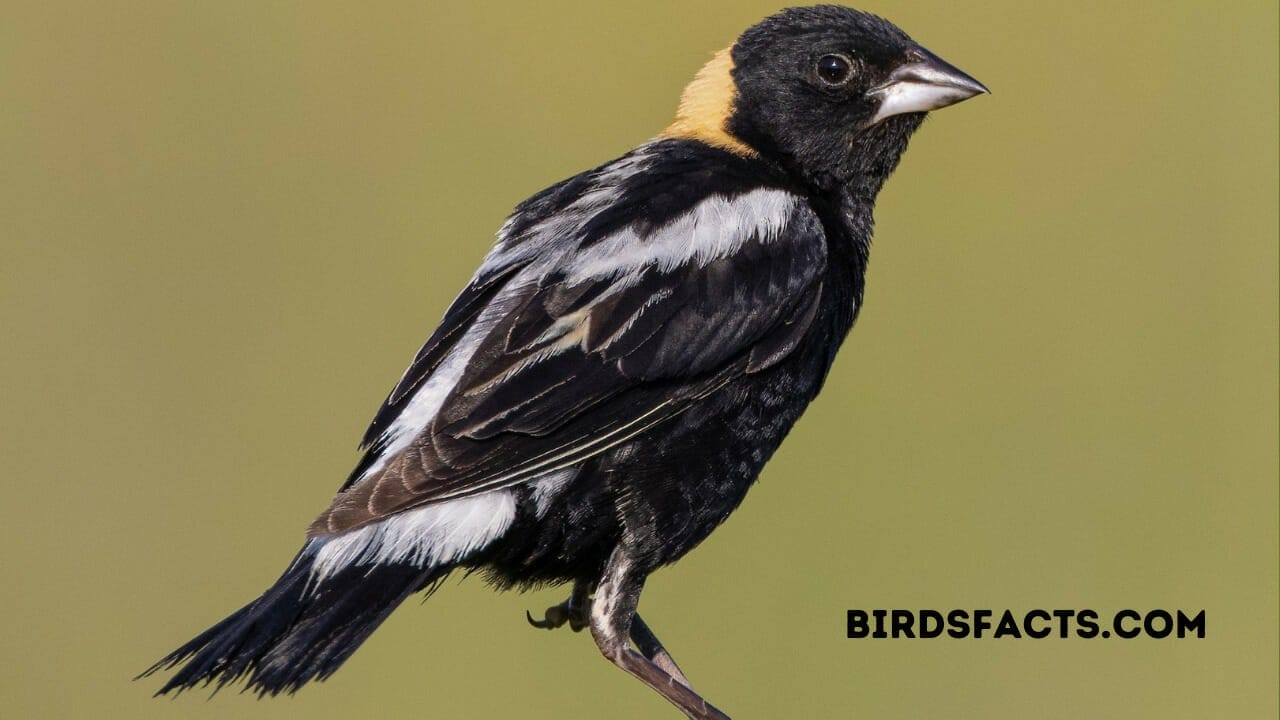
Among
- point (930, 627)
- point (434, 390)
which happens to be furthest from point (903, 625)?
point (434, 390)

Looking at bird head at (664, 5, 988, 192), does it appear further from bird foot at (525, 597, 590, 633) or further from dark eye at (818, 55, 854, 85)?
bird foot at (525, 597, 590, 633)

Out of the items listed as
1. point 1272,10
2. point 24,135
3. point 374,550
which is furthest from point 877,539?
point 24,135

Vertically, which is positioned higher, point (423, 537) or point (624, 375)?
point (624, 375)

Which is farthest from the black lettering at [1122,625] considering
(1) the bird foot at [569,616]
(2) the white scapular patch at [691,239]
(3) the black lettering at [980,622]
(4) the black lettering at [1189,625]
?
(2) the white scapular patch at [691,239]

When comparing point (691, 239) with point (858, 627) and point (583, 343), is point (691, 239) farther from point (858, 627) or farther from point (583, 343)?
point (858, 627)

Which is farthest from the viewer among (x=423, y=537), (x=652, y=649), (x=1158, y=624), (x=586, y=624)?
(x=1158, y=624)

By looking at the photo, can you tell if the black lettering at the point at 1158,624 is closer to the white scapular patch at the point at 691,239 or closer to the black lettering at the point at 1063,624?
the black lettering at the point at 1063,624

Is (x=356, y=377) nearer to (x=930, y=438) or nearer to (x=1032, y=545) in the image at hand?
(x=930, y=438)
